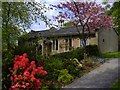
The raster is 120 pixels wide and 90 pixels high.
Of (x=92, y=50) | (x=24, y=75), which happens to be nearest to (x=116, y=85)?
(x=24, y=75)

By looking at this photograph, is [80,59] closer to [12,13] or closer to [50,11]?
[50,11]

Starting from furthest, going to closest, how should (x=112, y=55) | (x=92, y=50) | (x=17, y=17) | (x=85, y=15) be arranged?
(x=85, y=15), (x=92, y=50), (x=17, y=17), (x=112, y=55)

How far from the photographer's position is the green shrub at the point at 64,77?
8484 millimetres

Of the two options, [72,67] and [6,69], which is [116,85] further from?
[6,69]

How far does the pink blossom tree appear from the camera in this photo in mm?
12145

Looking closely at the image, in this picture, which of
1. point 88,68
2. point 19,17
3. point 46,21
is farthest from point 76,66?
point 19,17

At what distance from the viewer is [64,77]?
862cm

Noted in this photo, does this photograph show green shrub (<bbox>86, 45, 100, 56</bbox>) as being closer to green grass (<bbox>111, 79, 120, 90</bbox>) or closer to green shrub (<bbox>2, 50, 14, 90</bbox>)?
green grass (<bbox>111, 79, 120, 90</bbox>)

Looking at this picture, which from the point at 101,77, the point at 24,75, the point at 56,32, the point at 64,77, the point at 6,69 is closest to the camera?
the point at 24,75

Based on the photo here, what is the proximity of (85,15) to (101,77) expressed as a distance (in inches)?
171

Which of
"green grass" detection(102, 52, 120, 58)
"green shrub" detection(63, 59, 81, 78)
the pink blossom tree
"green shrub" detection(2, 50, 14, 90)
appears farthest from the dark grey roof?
"green shrub" detection(2, 50, 14, 90)

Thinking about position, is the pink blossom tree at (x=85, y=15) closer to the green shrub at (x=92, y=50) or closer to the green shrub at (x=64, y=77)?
the green shrub at (x=92, y=50)

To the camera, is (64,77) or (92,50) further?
(92,50)

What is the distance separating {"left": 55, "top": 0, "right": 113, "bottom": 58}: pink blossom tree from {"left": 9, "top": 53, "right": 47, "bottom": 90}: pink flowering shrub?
5.19 m
